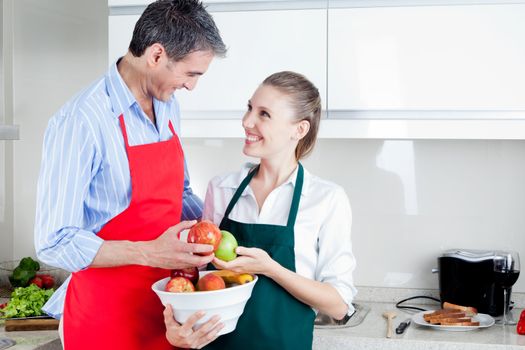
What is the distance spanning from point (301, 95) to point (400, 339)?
0.88m

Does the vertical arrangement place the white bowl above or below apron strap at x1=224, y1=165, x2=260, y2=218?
below

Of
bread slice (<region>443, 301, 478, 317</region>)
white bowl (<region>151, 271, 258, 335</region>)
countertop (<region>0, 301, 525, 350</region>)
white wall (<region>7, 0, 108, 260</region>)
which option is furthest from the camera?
white wall (<region>7, 0, 108, 260</region>)

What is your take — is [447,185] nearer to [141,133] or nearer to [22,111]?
[141,133]

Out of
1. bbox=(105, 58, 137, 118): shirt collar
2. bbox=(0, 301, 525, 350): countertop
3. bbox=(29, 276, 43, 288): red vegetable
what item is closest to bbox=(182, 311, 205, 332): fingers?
bbox=(105, 58, 137, 118): shirt collar

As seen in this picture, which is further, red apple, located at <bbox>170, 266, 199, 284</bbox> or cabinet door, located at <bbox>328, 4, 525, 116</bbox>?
cabinet door, located at <bbox>328, 4, 525, 116</bbox>

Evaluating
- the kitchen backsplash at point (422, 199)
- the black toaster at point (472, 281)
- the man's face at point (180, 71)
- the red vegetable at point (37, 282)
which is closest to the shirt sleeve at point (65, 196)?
the man's face at point (180, 71)

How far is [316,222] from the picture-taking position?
1.78 m

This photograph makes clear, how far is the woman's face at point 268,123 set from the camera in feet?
5.90

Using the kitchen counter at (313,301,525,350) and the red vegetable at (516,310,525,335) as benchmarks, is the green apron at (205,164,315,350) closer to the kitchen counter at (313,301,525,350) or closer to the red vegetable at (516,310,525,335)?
the kitchen counter at (313,301,525,350)

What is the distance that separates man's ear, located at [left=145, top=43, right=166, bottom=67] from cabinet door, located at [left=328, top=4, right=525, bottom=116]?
0.89 metres

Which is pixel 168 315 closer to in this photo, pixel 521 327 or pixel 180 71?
pixel 180 71

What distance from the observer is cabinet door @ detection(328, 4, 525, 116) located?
7.79 ft

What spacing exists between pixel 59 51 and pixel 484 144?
5.58ft

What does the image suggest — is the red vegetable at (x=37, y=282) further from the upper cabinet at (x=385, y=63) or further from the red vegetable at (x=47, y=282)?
the upper cabinet at (x=385, y=63)
